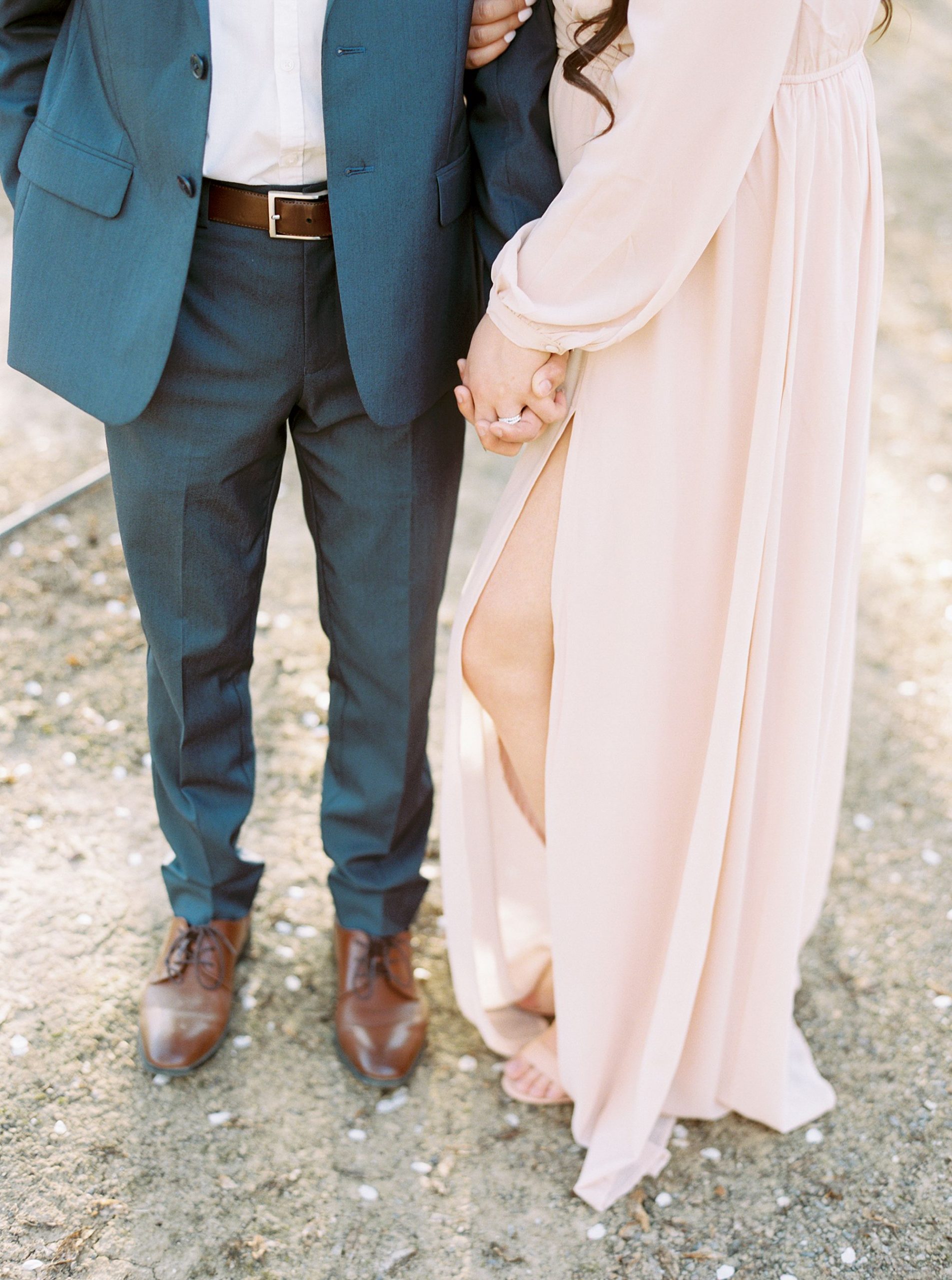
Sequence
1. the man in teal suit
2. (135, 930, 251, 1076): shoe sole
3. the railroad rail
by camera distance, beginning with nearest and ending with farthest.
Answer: the man in teal suit, (135, 930, 251, 1076): shoe sole, the railroad rail

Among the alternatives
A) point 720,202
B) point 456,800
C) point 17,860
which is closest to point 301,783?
point 17,860

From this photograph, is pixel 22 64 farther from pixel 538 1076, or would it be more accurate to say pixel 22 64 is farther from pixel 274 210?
pixel 538 1076

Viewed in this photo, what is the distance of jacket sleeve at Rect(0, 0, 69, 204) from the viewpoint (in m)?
1.64

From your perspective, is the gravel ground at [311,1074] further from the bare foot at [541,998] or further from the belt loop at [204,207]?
the belt loop at [204,207]

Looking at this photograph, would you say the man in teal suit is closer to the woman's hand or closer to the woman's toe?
the woman's hand

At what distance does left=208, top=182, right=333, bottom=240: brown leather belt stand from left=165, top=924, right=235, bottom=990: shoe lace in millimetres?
1264

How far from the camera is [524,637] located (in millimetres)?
1786

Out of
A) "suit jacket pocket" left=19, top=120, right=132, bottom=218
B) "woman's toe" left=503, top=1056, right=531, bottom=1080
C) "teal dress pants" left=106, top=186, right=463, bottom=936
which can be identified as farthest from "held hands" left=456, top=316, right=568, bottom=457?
"woman's toe" left=503, top=1056, right=531, bottom=1080

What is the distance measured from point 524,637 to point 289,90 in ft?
2.72

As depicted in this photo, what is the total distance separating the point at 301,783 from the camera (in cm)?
277

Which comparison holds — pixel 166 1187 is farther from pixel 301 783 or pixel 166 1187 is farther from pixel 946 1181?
pixel 946 1181

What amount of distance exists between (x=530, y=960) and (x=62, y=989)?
0.90 meters

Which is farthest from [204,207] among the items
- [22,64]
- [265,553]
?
[265,553]

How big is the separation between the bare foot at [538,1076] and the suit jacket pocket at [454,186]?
1.43m
